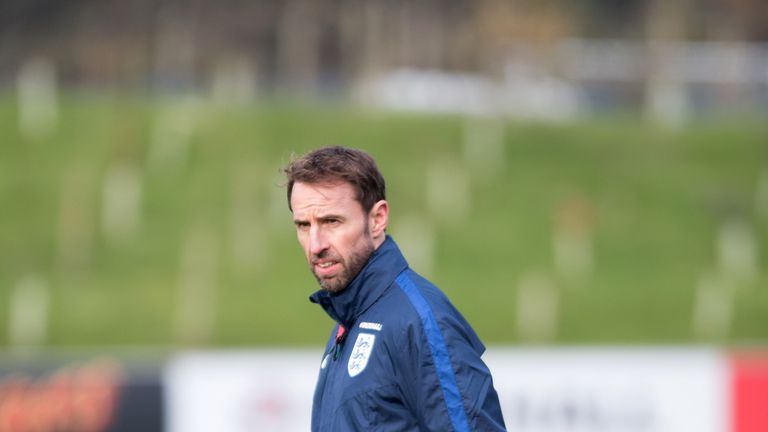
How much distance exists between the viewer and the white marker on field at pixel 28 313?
15.3 meters

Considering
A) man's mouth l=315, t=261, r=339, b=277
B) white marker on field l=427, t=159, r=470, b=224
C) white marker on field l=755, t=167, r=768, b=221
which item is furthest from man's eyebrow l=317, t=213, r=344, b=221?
white marker on field l=755, t=167, r=768, b=221

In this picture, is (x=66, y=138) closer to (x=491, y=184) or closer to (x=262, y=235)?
(x=262, y=235)

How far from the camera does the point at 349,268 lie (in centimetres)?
359

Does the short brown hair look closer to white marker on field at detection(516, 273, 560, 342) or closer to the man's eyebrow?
the man's eyebrow

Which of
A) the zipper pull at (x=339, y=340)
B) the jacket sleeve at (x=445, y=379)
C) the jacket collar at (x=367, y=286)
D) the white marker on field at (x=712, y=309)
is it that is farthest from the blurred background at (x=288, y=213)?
the jacket sleeve at (x=445, y=379)

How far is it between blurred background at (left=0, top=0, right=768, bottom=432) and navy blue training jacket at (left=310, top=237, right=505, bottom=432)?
18.4ft

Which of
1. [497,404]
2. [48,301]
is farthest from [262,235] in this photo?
[497,404]

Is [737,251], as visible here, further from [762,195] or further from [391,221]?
[391,221]

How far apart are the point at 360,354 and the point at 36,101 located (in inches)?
818

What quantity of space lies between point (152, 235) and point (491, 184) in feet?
17.4

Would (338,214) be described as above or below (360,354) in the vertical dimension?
above

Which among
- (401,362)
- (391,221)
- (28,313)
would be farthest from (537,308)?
(401,362)

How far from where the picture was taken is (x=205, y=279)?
671 inches

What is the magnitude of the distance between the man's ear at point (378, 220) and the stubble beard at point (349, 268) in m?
0.03
